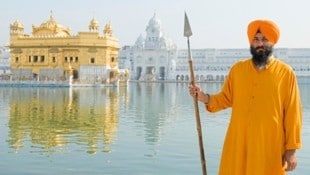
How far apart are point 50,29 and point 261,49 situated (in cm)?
4671

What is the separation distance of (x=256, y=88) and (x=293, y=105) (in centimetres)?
26

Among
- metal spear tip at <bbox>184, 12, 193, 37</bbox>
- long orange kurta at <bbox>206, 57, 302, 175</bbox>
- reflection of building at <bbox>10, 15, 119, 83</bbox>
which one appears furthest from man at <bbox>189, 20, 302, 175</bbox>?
reflection of building at <bbox>10, 15, 119, 83</bbox>

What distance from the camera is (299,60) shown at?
87562 mm

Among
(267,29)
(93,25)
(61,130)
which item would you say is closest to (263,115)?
(267,29)

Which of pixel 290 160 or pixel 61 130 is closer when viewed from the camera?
pixel 290 160

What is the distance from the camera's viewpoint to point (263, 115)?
10.6 feet

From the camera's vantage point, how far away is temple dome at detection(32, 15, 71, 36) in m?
48.5

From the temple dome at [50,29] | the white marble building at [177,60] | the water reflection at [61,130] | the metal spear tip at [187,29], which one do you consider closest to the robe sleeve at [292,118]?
the metal spear tip at [187,29]

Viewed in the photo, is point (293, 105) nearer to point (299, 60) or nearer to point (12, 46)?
point (12, 46)

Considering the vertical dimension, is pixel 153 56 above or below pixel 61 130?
above

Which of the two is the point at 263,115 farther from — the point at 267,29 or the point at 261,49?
the point at 267,29

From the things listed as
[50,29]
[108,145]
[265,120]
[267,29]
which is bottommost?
[108,145]

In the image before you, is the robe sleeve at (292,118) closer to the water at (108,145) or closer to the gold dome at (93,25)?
the water at (108,145)

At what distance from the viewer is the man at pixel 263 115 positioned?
3.21 meters
